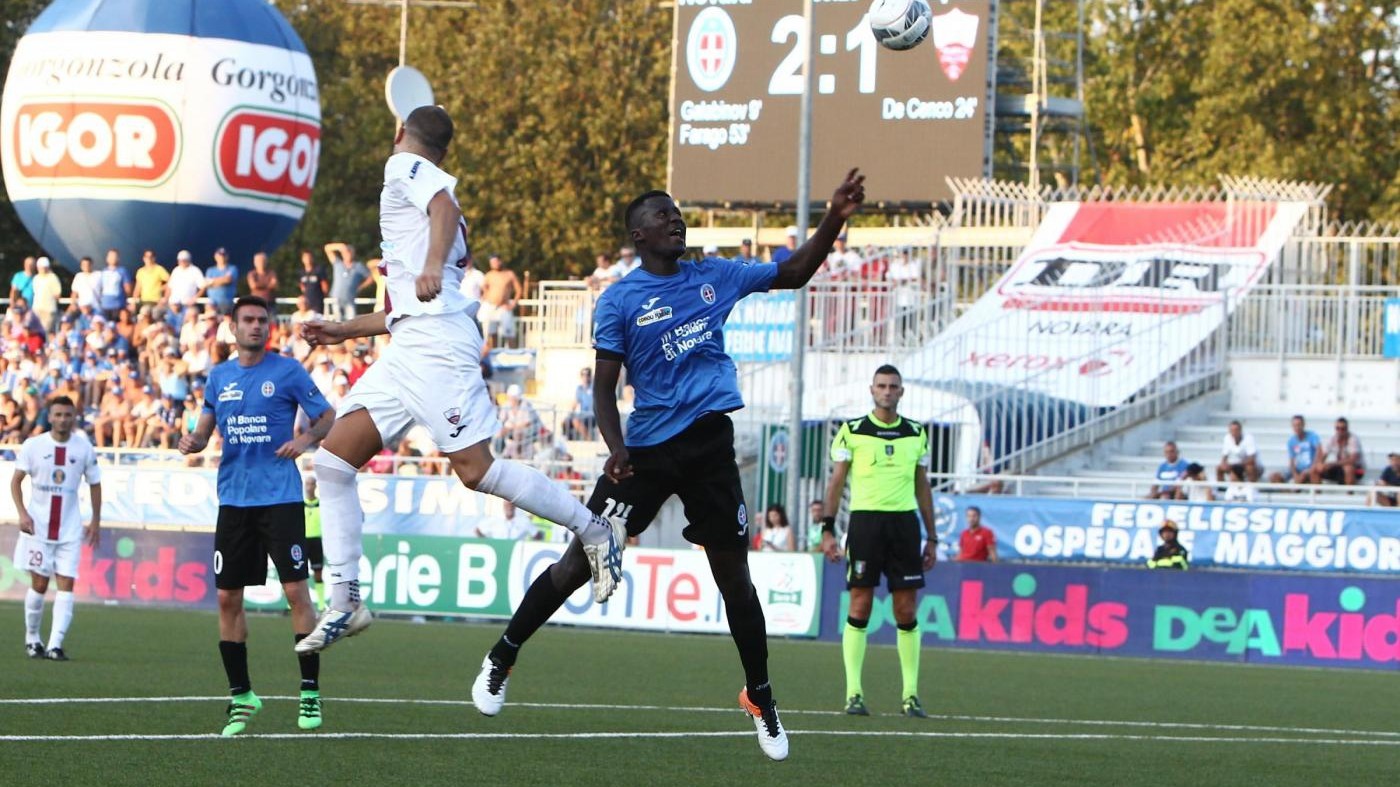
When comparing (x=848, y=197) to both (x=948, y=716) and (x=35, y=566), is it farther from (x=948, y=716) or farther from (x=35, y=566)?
(x=35, y=566)

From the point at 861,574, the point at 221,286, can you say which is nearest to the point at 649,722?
the point at 861,574

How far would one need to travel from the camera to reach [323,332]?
31.4ft

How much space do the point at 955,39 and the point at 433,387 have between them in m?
27.4

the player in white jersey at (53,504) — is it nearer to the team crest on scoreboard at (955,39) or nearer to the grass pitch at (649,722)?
the grass pitch at (649,722)

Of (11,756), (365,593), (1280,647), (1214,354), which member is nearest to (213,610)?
(365,593)

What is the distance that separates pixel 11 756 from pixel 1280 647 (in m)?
15.9

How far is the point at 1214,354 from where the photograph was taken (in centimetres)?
3144

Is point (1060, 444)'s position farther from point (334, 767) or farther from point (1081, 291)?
point (334, 767)

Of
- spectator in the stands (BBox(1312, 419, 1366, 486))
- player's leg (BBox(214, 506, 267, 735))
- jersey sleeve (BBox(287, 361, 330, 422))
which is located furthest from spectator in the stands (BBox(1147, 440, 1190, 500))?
player's leg (BBox(214, 506, 267, 735))

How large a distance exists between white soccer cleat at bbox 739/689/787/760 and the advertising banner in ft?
50.7

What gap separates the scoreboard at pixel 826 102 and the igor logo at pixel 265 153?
23.9 feet

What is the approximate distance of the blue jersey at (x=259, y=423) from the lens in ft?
37.6

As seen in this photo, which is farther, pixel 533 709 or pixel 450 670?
pixel 450 670

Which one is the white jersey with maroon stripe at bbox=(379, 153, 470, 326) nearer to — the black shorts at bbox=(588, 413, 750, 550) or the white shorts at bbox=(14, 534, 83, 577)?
the black shorts at bbox=(588, 413, 750, 550)
